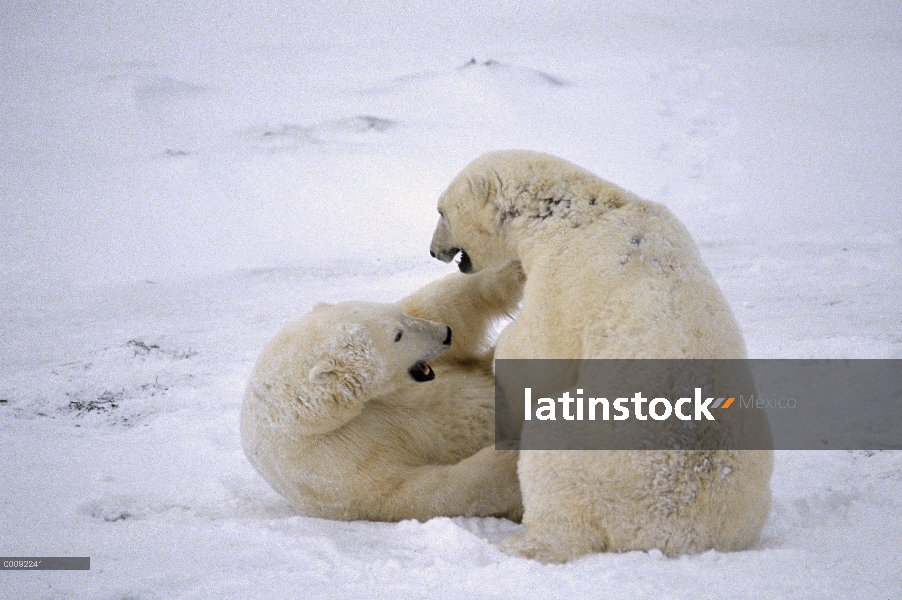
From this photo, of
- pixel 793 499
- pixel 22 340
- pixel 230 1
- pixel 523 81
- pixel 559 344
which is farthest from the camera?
pixel 230 1

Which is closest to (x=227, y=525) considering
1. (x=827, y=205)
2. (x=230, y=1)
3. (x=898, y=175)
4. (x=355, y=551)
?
(x=355, y=551)

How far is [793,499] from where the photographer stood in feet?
12.2

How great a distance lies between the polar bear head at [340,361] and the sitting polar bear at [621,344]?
0.64m

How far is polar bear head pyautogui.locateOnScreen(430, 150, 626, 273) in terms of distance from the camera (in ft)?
11.4

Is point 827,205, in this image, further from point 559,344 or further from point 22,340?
point 22,340

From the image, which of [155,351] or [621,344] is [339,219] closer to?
[155,351]

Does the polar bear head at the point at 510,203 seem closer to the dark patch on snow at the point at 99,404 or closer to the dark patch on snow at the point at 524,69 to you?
the dark patch on snow at the point at 99,404

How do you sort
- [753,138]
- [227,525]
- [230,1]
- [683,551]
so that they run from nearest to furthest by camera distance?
[683,551]
[227,525]
[753,138]
[230,1]

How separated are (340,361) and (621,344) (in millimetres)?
1370

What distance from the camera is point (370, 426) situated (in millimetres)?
3807

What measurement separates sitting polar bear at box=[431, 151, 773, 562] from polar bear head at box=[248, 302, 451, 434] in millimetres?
639

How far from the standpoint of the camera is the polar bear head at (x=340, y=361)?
3604 millimetres

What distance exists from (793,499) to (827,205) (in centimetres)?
794

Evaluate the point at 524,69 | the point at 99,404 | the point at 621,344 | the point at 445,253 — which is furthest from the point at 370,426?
the point at 524,69
